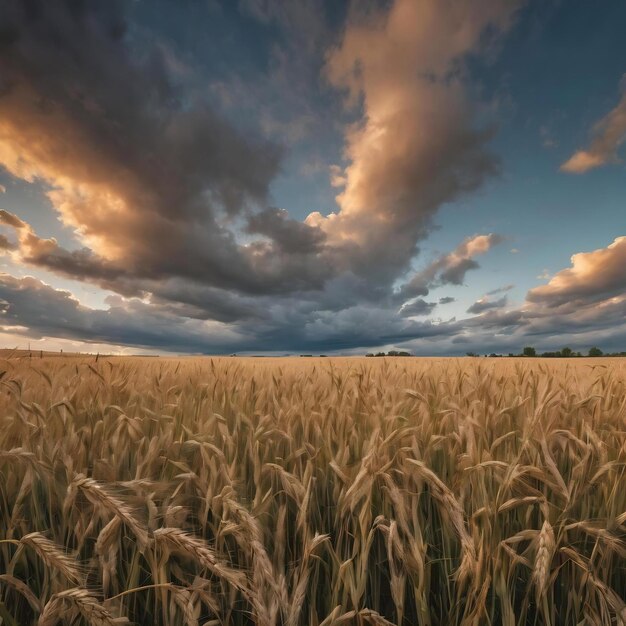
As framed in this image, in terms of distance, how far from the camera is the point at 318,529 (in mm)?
1837

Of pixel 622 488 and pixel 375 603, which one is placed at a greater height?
pixel 622 488

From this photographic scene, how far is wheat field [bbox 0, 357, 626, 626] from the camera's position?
1.26 m

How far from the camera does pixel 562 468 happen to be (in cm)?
243

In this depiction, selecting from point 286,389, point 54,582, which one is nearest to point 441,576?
point 54,582

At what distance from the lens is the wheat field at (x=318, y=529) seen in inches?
49.7

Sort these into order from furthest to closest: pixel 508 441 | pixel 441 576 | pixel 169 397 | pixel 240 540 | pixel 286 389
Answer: pixel 286 389 < pixel 169 397 < pixel 508 441 < pixel 441 576 < pixel 240 540

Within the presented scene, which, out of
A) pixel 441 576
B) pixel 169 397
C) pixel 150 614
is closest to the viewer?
pixel 150 614

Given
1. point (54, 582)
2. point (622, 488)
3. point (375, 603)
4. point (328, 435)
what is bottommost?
point (375, 603)

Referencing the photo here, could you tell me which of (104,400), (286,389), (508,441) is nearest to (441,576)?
(508,441)

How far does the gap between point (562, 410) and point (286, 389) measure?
2599 mm

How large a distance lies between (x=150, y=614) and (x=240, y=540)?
547 mm

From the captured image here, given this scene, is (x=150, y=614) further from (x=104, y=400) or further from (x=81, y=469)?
(x=104, y=400)

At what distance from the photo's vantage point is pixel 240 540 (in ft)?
4.21

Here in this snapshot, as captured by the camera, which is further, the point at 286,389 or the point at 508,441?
the point at 286,389
